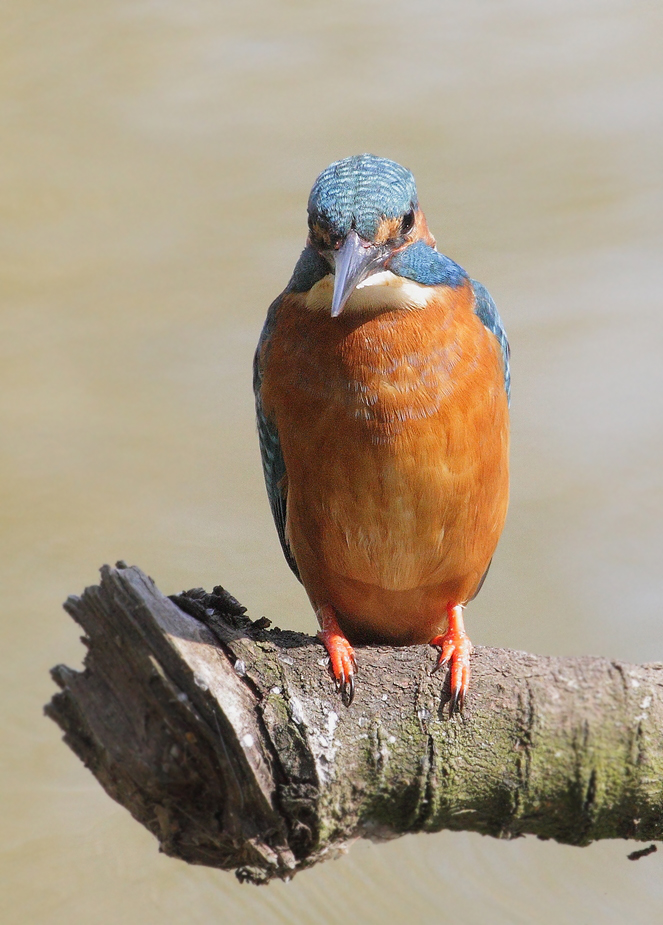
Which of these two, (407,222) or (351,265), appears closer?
(351,265)

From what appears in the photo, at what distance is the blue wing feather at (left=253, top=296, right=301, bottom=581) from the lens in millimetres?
2176

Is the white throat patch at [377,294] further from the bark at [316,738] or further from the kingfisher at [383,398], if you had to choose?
the bark at [316,738]

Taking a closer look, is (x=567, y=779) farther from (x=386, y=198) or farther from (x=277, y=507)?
(x=386, y=198)

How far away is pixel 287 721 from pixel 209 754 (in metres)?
0.16

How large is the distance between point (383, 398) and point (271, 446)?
1.15 feet

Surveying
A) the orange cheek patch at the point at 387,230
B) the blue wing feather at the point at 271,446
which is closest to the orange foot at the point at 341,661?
the blue wing feather at the point at 271,446

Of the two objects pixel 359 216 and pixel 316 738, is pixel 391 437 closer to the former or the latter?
pixel 359 216

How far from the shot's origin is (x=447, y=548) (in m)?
2.15

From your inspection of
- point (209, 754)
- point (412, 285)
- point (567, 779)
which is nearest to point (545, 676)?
point (567, 779)

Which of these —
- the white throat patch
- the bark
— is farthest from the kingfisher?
the bark

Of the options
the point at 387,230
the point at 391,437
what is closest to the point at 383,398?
the point at 391,437

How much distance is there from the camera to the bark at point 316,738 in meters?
1.54

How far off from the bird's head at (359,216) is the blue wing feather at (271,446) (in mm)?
266

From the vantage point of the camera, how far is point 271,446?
223 cm
